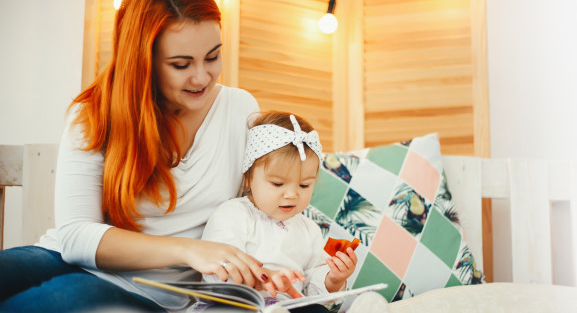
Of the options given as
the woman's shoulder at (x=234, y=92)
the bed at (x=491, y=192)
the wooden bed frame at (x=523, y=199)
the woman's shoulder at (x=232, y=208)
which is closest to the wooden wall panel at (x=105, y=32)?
the bed at (x=491, y=192)

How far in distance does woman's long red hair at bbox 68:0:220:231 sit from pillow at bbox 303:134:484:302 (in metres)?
0.53

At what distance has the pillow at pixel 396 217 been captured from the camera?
53.6 inches

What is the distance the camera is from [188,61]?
0.98 m

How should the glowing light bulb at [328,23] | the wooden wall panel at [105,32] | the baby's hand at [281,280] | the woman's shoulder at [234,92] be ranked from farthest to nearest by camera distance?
1. the glowing light bulb at [328,23]
2. the wooden wall panel at [105,32]
3. the woman's shoulder at [234,92]
4. the baby's hand at [281,280]

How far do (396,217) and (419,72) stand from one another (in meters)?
0.87

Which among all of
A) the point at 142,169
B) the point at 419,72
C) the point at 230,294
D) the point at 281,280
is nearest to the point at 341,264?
the point at 281,280

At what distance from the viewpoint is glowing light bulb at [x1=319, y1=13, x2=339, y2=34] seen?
2.13m

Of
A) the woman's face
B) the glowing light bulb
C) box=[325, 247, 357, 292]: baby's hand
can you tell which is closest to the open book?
box=[325, 247, 357, 292]: baby's hand

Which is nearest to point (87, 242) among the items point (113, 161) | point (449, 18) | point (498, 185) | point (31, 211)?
point (113, 161)

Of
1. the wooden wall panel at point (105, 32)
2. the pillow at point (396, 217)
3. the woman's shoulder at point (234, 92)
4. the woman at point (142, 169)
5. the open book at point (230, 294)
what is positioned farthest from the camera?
the wooden wall panel at point (105, 32)

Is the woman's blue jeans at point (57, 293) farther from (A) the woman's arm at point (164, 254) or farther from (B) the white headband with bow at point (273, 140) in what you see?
(B) the white headband with bow at point (273, 140)

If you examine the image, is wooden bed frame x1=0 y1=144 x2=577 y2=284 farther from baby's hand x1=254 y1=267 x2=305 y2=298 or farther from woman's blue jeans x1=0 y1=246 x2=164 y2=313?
woman's blue jeans x1=0 y1=246 x2=164 y2=313

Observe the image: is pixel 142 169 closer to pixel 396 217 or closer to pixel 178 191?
pixel 178 191

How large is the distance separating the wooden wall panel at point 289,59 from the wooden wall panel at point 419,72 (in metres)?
0.18
